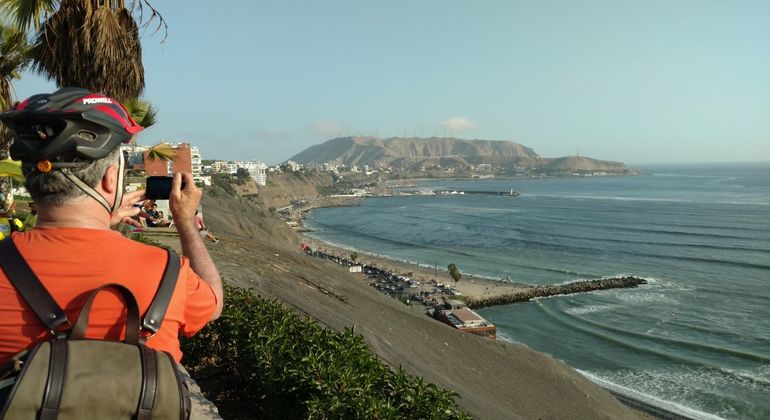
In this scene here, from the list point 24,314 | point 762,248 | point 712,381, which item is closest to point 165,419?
point 24,314

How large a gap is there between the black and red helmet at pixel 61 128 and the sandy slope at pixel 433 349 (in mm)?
7755

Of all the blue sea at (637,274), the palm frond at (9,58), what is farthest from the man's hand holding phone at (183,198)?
the blue sea at (637,274)

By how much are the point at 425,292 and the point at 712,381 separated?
2282 cm

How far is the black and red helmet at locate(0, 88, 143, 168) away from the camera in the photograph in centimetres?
152

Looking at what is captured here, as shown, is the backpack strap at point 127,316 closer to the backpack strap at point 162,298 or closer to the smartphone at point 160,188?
the backpack strap at point 162,298

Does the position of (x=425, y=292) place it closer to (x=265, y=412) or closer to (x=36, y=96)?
(x=265, y=412)

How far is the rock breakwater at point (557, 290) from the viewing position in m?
41.8

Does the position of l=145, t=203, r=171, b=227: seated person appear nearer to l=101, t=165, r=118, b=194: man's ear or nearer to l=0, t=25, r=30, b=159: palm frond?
l=0, t=25, r=30, b=159: palm frond

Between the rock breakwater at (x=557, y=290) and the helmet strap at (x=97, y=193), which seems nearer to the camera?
the helmet strap at (x=97, y=193)

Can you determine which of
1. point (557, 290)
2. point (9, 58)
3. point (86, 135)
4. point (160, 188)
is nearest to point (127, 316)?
point (86, 135)

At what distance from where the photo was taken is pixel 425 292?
4497 centimetres

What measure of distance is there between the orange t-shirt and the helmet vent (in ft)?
0.89

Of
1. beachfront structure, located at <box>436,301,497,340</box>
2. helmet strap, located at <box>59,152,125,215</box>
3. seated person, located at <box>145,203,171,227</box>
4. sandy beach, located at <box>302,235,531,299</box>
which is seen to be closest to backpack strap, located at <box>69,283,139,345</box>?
helmet strap, located at <box>59,152,125,215</box>

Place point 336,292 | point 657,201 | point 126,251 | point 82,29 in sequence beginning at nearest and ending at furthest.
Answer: point 126,251
point 82,29
point 336,292
point 657,201
